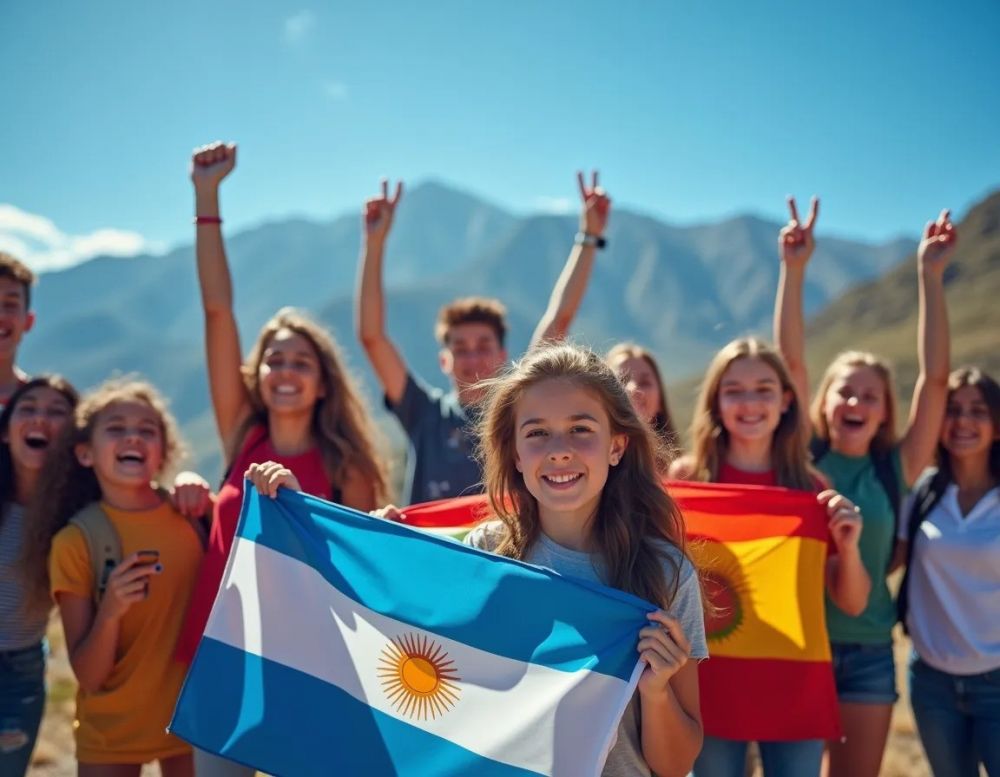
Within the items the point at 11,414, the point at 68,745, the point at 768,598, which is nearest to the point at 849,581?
the point at 768,598

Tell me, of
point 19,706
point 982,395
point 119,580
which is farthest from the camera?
point 982,395

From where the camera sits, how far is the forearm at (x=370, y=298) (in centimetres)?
616

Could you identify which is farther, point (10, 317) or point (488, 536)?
point (10, 317)

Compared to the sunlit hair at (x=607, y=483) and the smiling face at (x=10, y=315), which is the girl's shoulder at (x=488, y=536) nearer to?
the sunlit hair at (x=607, y=483)

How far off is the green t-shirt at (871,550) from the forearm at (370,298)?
10.7 ft

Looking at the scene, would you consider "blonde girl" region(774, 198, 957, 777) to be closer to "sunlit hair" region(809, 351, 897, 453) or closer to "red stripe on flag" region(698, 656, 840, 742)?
"sunlit hair" region(809, 351, 897, 453)

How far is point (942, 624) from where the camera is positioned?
197 inches

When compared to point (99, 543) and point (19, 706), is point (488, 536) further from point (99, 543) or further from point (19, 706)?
point (19, 706)

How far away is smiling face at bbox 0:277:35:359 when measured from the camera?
18.8 ft

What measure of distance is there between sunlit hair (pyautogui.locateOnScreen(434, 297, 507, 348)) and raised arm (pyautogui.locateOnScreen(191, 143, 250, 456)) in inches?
66.7

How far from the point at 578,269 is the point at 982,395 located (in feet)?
9.17

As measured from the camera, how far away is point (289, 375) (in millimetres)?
5109

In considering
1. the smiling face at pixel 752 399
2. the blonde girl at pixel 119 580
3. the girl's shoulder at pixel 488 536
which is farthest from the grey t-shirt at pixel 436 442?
the girl's shoulder at pixel 488 536

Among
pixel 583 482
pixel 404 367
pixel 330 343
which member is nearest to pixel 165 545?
pixel 330 343
